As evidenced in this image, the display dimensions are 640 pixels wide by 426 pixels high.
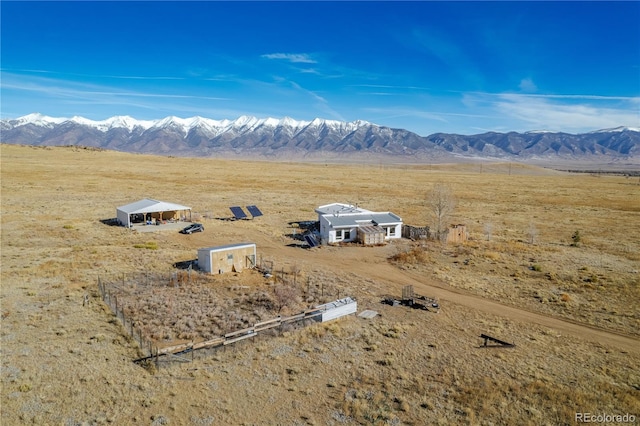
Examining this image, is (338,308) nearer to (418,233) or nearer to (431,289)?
(431,289)

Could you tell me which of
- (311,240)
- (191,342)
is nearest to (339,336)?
(191,342)

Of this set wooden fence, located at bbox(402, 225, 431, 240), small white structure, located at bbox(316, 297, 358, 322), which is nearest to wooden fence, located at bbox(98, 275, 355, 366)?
small white structure, located at bbox(316, 297, 358, 322)

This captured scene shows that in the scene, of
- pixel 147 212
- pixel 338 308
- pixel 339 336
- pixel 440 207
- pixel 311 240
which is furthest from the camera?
pixel 147 212

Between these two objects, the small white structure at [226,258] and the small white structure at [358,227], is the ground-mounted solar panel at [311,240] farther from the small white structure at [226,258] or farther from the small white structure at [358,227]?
the small white structure at [226,258]

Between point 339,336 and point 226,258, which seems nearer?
point 339,336

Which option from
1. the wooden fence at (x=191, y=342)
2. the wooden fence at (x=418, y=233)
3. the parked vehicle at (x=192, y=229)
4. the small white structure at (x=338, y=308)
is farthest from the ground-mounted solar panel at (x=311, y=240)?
the wooden fence at (x=191, y=342)

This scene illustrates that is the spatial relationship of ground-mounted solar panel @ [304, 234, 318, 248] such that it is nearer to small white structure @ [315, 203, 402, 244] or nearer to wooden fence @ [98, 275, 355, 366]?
small white structure @ [315, 203, 402, 244]

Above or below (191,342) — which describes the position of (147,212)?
above

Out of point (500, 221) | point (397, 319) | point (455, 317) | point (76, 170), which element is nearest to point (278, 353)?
point (397, 319)
